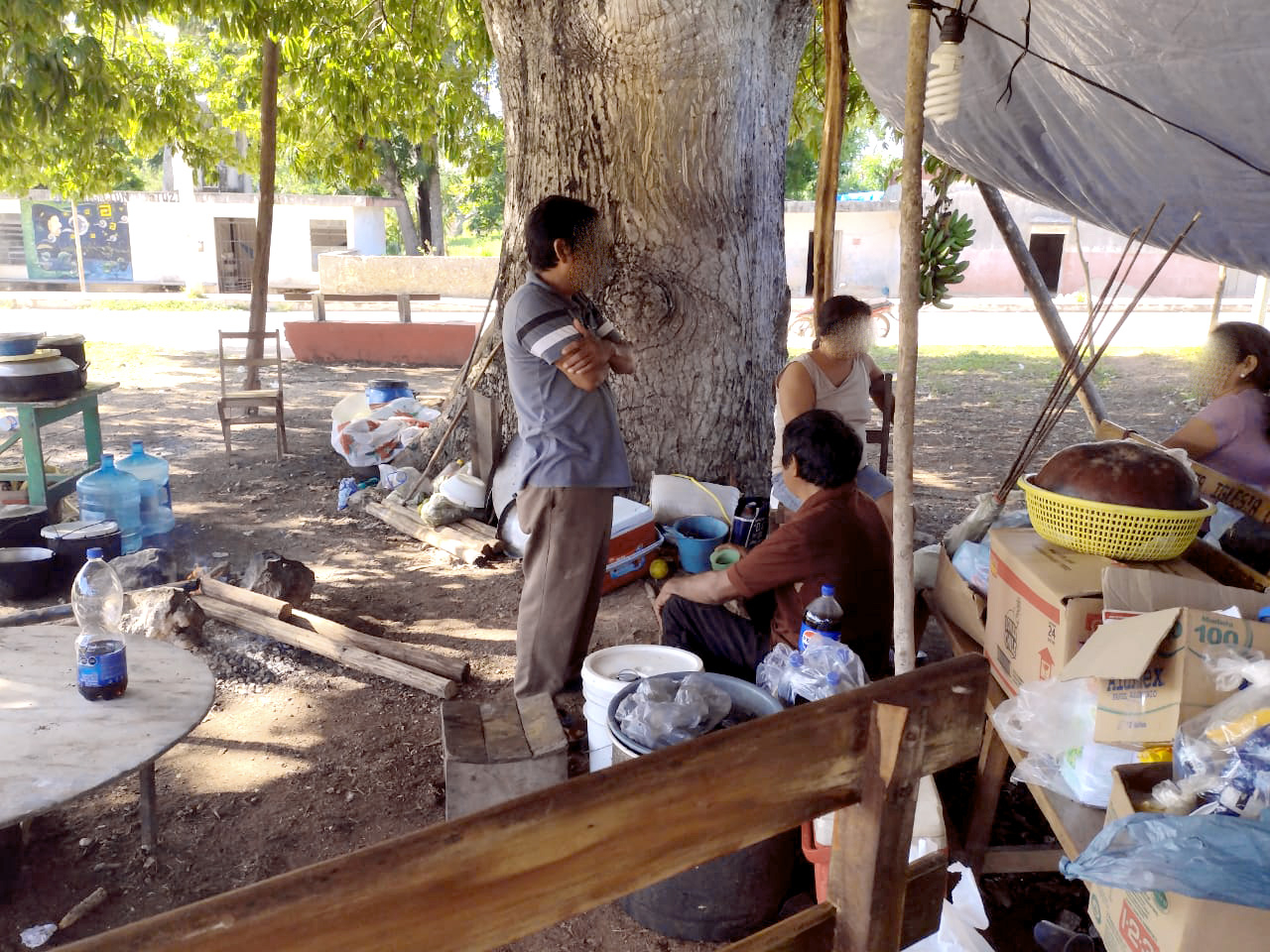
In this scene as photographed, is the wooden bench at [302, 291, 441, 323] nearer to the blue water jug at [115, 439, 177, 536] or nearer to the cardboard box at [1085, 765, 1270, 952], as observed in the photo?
the blue water jug at [115, 439, 177, 536]

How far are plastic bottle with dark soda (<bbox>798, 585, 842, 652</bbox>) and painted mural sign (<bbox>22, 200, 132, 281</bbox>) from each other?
83.8 feet

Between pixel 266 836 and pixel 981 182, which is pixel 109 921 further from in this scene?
pixel 981 182

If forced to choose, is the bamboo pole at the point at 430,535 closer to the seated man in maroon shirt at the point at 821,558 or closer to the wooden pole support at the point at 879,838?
the seated man in maroon shirt at the point at 821,558

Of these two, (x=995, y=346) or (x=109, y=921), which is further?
(x=995, y=346)

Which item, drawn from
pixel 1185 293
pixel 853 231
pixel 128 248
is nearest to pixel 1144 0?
pixel 853 231

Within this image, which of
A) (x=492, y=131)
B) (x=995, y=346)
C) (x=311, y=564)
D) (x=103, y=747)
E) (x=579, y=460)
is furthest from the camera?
(x=995, y=346)

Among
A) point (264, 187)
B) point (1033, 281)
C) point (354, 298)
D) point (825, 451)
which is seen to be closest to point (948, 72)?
point (825, 451)

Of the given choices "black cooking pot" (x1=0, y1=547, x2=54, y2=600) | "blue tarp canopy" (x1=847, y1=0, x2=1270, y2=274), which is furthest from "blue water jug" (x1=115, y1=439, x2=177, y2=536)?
"blue tarp canopy" (x1=847, y1=0, x2=1270, y2=274)

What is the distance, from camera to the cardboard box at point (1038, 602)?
7.49ft

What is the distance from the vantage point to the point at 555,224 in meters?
3.35

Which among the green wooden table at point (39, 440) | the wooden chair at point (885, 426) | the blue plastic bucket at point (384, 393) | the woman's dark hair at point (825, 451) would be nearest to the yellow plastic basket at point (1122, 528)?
the woman's dark hair at point (825, 451)

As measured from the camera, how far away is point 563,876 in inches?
41.5

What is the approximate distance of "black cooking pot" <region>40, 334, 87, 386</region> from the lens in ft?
19.7

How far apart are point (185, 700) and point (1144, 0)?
3.48 metres
